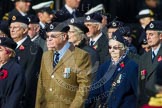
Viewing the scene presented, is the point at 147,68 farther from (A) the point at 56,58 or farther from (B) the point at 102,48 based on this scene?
(A) the point at 56,58

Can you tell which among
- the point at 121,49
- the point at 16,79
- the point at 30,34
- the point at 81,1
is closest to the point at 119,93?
the point at 121,49

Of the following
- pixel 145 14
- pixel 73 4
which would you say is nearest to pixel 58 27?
pixel 73 4

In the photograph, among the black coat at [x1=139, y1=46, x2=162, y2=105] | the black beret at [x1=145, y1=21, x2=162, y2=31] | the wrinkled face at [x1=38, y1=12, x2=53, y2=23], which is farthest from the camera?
the wrinkled face at [x1=38, y1=12, x2=53, y2=23]

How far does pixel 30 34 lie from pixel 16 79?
2896 mm

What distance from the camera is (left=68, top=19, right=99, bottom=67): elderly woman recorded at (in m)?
11.6

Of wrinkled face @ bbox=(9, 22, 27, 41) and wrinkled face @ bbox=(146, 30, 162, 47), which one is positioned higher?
wrinkled face @ bbox=(9, 22, 27, 41)

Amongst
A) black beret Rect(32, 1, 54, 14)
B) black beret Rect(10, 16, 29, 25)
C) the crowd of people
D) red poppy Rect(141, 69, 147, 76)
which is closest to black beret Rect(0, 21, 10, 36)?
black beret Rect(10, 16, 29, 25)

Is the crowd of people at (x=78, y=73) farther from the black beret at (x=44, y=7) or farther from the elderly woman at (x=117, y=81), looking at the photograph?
the black beret at (x=44, y=7)

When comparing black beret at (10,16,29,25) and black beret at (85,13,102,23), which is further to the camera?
black beret at (85,13,102,23)

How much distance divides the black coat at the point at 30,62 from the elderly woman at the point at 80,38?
3.19 ft

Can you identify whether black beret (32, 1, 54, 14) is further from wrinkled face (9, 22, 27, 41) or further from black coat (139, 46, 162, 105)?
black coat (139, 46, 162, 105)

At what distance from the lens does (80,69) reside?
10977mm

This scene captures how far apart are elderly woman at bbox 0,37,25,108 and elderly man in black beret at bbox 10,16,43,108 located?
3.98 ft

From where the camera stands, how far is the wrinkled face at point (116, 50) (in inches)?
443
